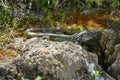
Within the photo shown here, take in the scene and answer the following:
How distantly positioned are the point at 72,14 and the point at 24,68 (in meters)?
6.75

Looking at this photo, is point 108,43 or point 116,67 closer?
point 116,67

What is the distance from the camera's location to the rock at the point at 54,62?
18.0ft

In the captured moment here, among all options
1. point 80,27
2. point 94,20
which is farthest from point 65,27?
point 94,20

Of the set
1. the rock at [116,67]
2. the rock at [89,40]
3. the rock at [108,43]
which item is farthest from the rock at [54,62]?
the rock at [89,40]

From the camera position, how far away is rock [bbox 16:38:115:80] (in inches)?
216

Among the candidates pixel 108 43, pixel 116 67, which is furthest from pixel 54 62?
pixel 108 43

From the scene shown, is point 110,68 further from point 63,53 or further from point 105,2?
point 105,2

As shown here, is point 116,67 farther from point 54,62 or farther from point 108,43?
point 54,62

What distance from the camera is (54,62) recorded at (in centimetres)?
555

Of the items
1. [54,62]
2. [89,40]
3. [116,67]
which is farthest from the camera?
[89,40]

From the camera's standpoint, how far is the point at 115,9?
495 inches

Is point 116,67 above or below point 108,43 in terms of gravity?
below

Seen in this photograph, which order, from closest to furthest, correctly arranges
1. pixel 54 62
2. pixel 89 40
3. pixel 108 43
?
pixel 54 62 → pixel 108 43 → pixel 89 40

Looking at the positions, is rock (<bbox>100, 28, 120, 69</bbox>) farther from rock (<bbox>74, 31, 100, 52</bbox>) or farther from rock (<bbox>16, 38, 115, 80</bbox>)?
rock (<bbox>16, 38, 115, 80</bbox>)
